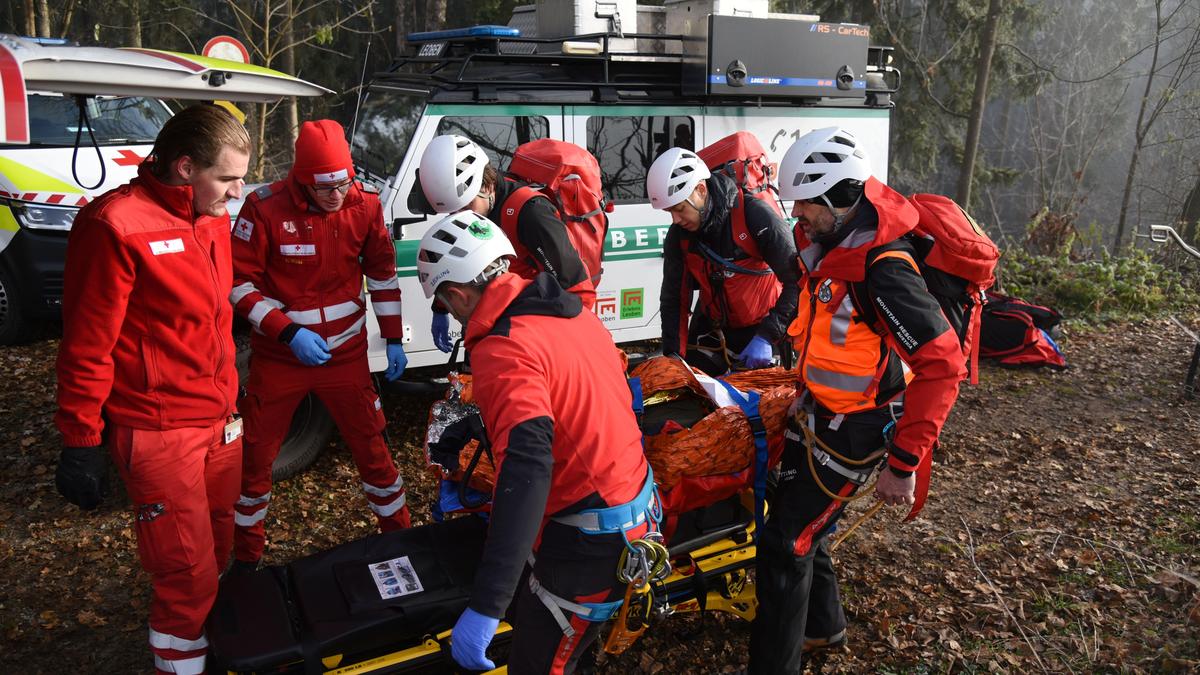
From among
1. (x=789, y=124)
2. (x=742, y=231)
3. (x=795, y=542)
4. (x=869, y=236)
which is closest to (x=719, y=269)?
(x=742, y=231)

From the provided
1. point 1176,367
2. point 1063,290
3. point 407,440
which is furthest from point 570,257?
point 1063,290

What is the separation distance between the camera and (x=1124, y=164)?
136 feet

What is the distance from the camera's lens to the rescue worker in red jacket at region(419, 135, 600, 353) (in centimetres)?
414

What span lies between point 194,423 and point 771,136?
4.83 metres

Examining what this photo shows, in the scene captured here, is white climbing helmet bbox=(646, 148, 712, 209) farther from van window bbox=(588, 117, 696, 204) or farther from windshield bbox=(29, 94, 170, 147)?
windshield bbox=(29, 94, 170, 147)

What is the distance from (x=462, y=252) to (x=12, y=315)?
6.75 metres

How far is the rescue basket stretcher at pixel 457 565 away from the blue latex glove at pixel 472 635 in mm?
646

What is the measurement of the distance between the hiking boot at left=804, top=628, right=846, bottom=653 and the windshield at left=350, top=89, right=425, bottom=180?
374 centimetres

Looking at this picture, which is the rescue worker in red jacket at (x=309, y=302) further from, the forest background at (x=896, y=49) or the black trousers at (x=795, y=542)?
the forest background at (x=896, y=49)

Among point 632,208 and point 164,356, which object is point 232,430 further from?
point 632,208

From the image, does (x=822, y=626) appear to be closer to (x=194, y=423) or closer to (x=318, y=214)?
(x=194, y=423)

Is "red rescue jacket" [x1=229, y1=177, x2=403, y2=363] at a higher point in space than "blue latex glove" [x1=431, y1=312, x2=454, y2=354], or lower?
higher

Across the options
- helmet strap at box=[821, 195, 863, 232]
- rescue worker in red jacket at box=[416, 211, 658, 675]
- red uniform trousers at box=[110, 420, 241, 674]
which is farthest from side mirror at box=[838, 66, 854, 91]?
red uniform trousers at box=[110, 420, 241, 674]

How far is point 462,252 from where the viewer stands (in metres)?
2.58
